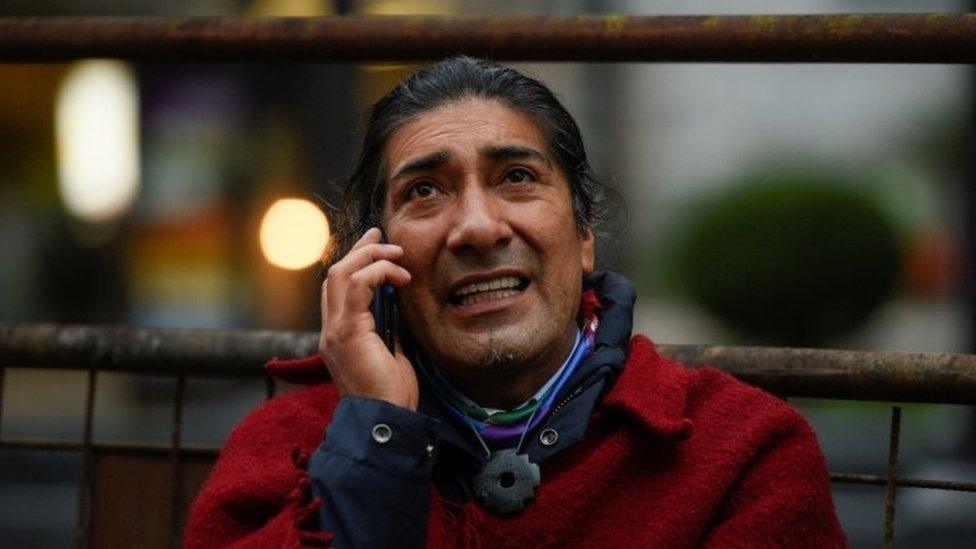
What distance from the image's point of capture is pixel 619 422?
7.04 ft

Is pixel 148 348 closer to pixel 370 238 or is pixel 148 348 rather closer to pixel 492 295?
pixel 370 238

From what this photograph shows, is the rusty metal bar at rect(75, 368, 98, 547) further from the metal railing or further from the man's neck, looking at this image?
the man's neck

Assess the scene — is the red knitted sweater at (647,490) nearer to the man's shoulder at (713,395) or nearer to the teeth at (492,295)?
the man's shoulder at (713,395)

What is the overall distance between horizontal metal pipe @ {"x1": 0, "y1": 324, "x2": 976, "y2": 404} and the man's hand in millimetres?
265

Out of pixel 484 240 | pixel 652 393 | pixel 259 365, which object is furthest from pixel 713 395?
pixel 259 365

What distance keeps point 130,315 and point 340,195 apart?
533 cm

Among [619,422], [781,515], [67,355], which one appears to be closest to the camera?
[781,515]

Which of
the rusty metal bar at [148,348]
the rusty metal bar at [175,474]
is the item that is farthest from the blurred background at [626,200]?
the rusty metal bar at [175,474]

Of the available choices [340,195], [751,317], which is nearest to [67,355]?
[340,195]

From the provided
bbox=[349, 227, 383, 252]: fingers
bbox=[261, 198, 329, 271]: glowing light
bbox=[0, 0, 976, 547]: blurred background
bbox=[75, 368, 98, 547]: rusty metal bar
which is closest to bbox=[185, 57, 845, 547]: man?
bbox=[349, 227, 383, 252]: fingers

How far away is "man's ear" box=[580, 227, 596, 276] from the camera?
8.08 ft

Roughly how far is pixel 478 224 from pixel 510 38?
1.33ft

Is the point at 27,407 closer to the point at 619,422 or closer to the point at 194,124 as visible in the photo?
the point at 194,124

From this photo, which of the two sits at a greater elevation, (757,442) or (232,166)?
(757,442)
